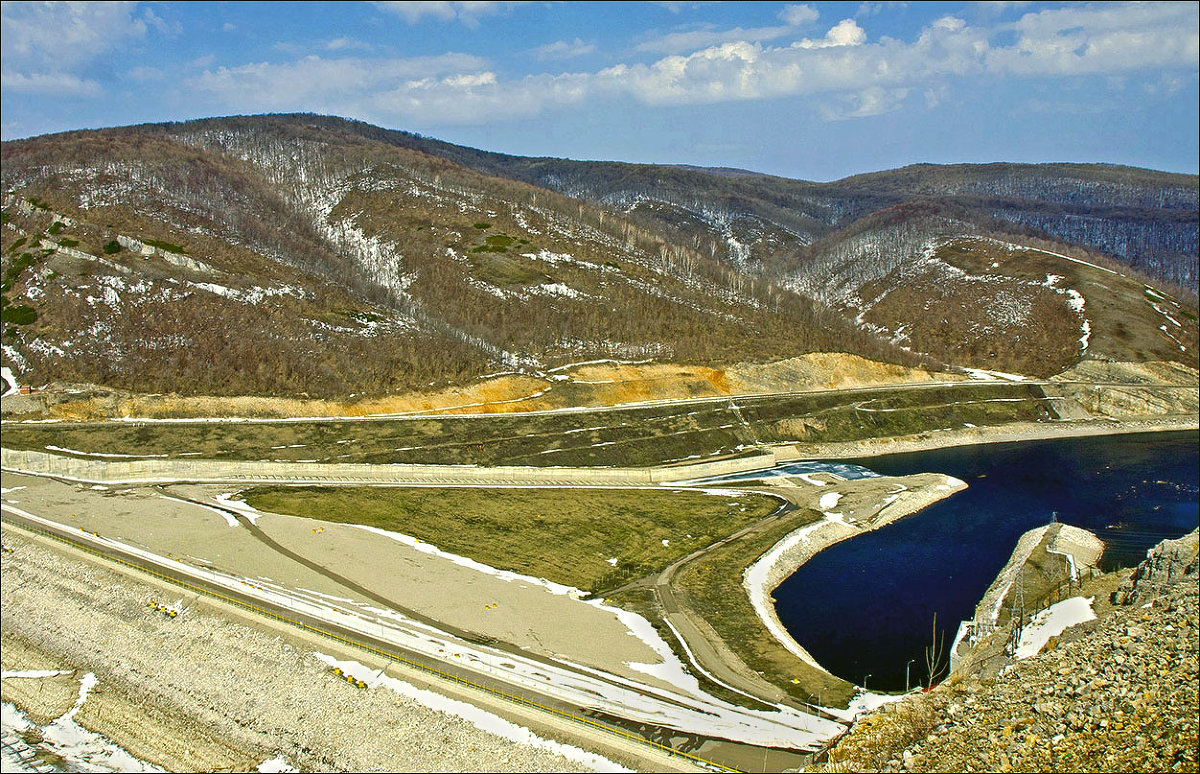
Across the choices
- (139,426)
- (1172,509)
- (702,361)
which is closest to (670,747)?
(1172,509)

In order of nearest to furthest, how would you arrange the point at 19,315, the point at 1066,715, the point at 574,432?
the point at 1066,715
the point at 574,432
the point at 19,315

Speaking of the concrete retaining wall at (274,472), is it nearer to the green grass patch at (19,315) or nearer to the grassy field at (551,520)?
the grassy field at (551,520)

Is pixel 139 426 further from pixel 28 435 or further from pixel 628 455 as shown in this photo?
pixel 628 455

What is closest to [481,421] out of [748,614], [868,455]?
[868,455]

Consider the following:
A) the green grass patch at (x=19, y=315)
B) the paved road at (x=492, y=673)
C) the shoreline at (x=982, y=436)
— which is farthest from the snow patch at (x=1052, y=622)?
the green grass patch at (x=19, y=315)

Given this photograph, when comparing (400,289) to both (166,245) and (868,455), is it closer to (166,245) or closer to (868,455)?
(166,245)

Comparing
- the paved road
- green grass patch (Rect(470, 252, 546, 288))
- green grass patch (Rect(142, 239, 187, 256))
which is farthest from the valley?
green grass patch (Rect(142, 239, 187, 256))
